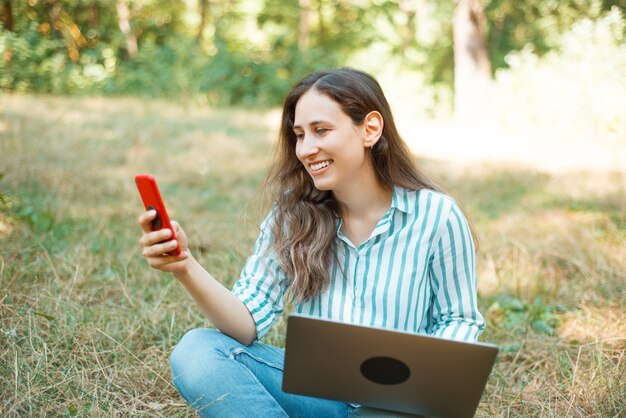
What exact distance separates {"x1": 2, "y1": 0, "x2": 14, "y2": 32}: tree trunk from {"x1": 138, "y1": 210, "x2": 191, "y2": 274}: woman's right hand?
6.54 metres

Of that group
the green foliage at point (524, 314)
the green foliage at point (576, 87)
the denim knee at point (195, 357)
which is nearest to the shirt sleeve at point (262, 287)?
the denim knee at point (195, 357)

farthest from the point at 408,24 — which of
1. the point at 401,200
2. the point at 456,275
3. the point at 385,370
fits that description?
the point at 385,370

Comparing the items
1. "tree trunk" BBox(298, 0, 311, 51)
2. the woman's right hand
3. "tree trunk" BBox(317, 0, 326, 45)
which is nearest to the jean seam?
the woman's right hand

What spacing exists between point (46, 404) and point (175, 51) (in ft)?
35.6

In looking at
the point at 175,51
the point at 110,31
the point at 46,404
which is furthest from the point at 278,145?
the point at 110,31

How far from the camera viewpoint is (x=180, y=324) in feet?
8.20

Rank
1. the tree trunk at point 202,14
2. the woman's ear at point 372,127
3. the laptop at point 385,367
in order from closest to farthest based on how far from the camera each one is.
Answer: the laptop at point 385,367, the woman's ear at point 372,127, the tree trunk at point 202,14

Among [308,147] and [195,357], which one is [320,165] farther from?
[195,357]

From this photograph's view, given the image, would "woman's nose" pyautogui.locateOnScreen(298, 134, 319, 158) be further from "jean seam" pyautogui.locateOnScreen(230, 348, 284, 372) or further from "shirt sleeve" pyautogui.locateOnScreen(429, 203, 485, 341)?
"jean seam" pyautogui.locateOnScreen(230, 348, 284, 372)

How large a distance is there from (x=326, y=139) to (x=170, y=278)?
148cm

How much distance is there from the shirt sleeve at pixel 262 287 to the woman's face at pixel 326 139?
0.28m

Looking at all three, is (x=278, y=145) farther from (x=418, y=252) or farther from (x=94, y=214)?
(x=94, y=214)

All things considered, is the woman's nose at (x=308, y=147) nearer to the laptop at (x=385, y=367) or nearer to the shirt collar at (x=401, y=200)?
the shirt collar at (x=401, y=200)

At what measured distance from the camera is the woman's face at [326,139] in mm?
1759
